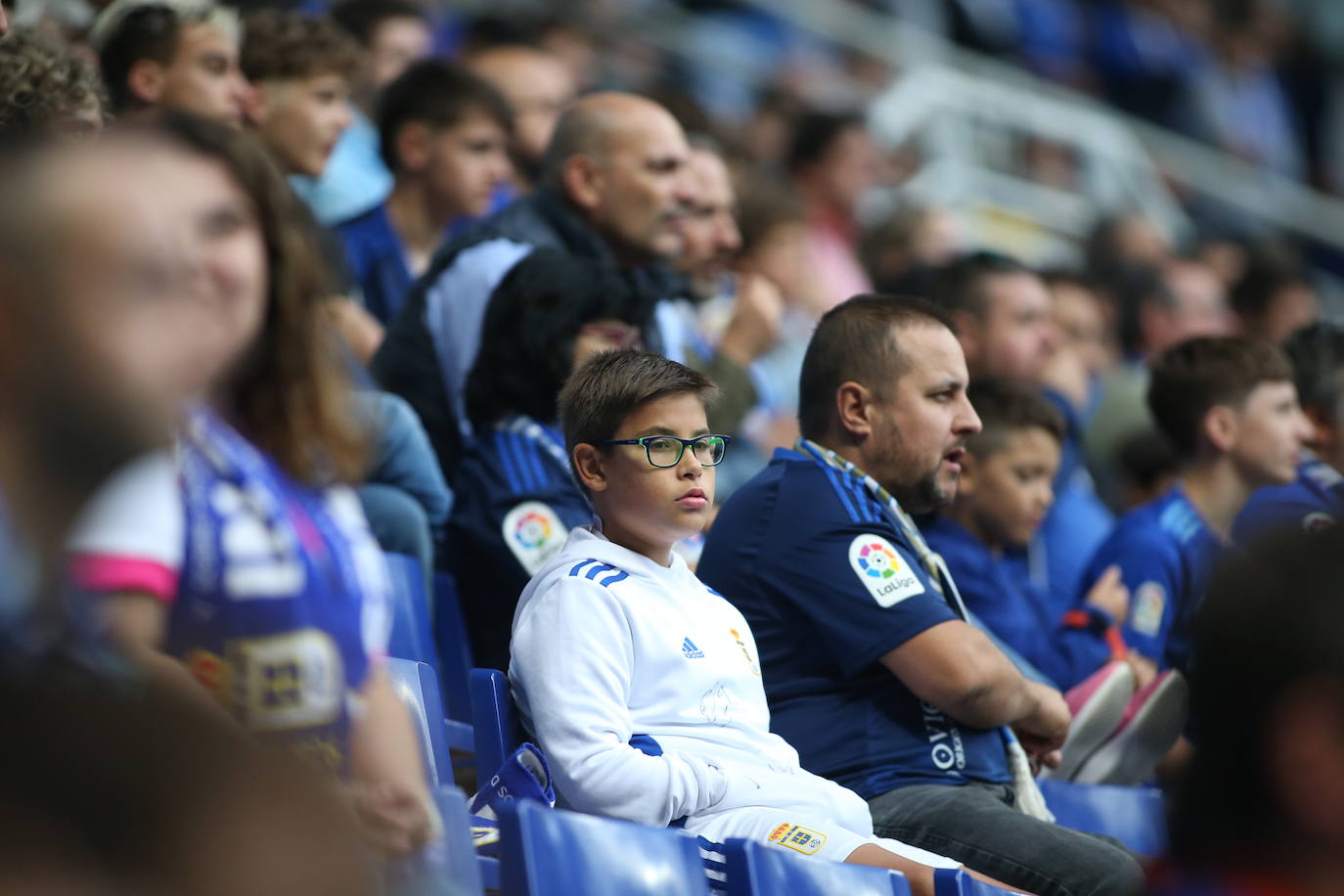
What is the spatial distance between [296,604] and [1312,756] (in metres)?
0.93

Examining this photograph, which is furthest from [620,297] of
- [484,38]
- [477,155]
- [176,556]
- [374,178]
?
[484,38]

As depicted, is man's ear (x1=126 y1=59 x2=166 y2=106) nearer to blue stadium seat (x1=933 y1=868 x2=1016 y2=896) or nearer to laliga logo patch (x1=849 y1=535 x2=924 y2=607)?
laliga logo patch (x1=849 y1=535 x2=924 y2=607)

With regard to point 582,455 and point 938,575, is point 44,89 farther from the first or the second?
point 938,575

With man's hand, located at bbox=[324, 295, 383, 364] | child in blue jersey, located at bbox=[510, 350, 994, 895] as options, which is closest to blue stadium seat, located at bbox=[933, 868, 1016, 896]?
child in blue jersey, located at bbox=[510, 350, 994, 895]

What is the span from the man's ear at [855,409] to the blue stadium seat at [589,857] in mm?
1393

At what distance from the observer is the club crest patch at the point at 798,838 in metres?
2.89

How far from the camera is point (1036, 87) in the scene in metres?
12.2

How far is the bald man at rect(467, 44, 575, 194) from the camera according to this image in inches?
258

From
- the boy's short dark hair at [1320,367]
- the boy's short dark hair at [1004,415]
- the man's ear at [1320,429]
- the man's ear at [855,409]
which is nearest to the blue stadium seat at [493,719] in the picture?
the man's ear at [855,409]

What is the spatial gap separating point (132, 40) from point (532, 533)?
1.94 m

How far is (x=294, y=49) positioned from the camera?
17.4ft

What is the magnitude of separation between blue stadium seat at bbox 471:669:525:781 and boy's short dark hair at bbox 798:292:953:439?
1089 millimetres

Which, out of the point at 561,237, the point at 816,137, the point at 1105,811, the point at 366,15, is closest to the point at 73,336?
the point at 1105,811

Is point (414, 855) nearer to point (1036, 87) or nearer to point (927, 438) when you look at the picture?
point (927, 438)
